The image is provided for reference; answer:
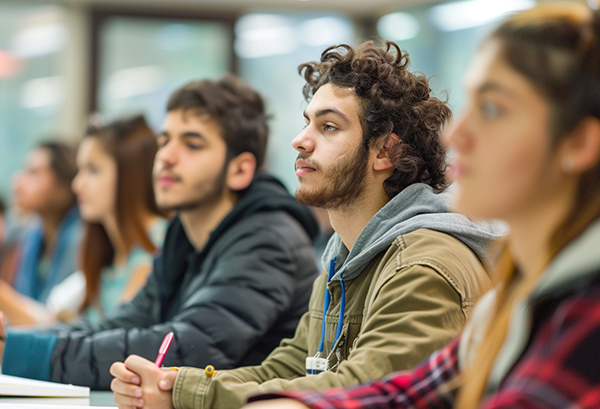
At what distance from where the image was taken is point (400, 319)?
0.94 meters

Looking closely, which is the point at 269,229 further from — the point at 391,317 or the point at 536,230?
the point at 536,230

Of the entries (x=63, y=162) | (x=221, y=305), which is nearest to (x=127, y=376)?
(x=221, y=305)

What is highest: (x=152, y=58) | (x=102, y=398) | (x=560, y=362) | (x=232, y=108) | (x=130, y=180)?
(x=152, y=58)

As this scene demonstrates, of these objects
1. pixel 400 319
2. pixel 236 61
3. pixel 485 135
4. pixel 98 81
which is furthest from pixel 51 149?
pixel 485 135

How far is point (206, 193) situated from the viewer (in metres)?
1.87

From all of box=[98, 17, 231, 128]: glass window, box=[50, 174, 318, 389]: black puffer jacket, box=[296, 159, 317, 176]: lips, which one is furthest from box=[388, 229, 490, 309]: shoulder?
box=[98, 17, 231, 128]: glass window

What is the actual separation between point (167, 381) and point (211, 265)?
634 millimetres

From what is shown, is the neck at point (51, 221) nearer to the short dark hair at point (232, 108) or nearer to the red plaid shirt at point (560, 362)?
the short dark hair at point (232, 108)

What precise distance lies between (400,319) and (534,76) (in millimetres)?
435

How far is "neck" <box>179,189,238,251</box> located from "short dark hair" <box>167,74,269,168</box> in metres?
0.13

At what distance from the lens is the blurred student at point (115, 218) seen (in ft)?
8.13

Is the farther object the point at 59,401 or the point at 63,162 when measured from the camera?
the point at 63,162

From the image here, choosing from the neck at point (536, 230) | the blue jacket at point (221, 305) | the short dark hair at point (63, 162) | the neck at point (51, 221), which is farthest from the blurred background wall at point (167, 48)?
the neck at point (536, 230)

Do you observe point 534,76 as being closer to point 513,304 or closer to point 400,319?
point 513,304
